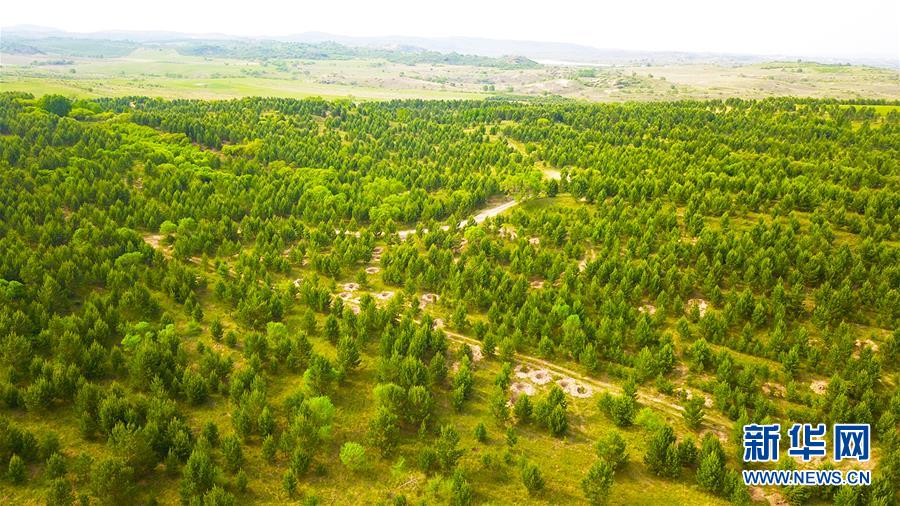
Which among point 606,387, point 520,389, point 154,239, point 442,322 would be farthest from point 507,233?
point 154,239

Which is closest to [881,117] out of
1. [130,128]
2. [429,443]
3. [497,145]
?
[497,145]

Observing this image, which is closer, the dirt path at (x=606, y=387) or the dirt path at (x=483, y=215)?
the dirt path at (x=606, y=387)

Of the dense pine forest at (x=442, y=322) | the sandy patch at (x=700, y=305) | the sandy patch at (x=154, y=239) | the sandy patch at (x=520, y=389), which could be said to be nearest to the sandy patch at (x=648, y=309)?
the dense pine forest at (x=442, y=322)

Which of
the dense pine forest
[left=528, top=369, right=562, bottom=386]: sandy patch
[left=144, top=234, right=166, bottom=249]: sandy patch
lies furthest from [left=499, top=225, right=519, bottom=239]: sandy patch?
[left=144, top=234, right=166, bottom=249]: sandy patch

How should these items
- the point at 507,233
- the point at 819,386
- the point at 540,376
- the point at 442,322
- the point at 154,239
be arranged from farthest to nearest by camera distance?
the point at 507,233 → the point at 154,239 → the point at 442,322 → the point at 540,376 → the point at 819,386

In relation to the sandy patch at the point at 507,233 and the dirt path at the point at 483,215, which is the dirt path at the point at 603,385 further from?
the dirt path at the point at 483,215

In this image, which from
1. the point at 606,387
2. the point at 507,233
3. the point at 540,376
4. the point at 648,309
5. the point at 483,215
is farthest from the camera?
the point at 483,215

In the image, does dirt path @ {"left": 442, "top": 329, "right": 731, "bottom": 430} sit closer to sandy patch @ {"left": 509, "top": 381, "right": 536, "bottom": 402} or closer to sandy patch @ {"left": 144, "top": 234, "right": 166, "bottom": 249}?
sandy patch @ {"left": 509, "top": 381, "right": 536, "bottom": 402}

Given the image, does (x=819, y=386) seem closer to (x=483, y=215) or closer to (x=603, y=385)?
(x=603, y=385)

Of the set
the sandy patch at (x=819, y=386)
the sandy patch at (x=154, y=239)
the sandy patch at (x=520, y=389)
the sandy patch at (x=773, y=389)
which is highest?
the sandy patch at (x=154, y=239)
